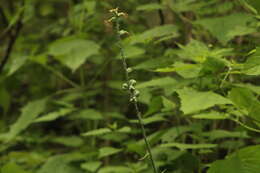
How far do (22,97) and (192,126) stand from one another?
68.5 inches

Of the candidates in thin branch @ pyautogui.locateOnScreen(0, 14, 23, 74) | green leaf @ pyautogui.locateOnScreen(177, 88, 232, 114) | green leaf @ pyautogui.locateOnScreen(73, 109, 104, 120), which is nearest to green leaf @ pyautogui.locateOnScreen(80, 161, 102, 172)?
green leaf @ pyautogui.locateOnScreen(73, 109, 104, 120)

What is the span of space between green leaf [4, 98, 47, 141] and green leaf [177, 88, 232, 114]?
35.2 inches

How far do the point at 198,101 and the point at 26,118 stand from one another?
1.01 m

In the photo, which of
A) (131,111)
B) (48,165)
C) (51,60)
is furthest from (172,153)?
(51,60)

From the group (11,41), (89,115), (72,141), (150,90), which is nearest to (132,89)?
(150,90)

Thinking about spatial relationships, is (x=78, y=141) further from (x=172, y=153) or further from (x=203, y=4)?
(x=203, y=4)

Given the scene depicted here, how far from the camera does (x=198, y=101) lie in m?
0.80

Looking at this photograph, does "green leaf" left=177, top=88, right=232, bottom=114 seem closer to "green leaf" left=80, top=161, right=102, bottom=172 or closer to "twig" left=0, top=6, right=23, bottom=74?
"green leaf" left=80, top=161, right=102, bottom=172

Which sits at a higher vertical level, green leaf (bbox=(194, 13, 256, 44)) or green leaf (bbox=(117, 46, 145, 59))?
green leaf (bbox=(194, 13, 256, 44))

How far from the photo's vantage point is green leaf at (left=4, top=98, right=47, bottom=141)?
157 cm

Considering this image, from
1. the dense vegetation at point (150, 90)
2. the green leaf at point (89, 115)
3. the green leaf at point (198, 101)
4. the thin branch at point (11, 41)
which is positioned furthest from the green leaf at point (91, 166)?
the thin branch at point (11, 41)

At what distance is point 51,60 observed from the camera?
225cm

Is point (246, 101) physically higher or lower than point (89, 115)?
higher

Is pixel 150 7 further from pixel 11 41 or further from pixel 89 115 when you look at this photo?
pixel 11 41
